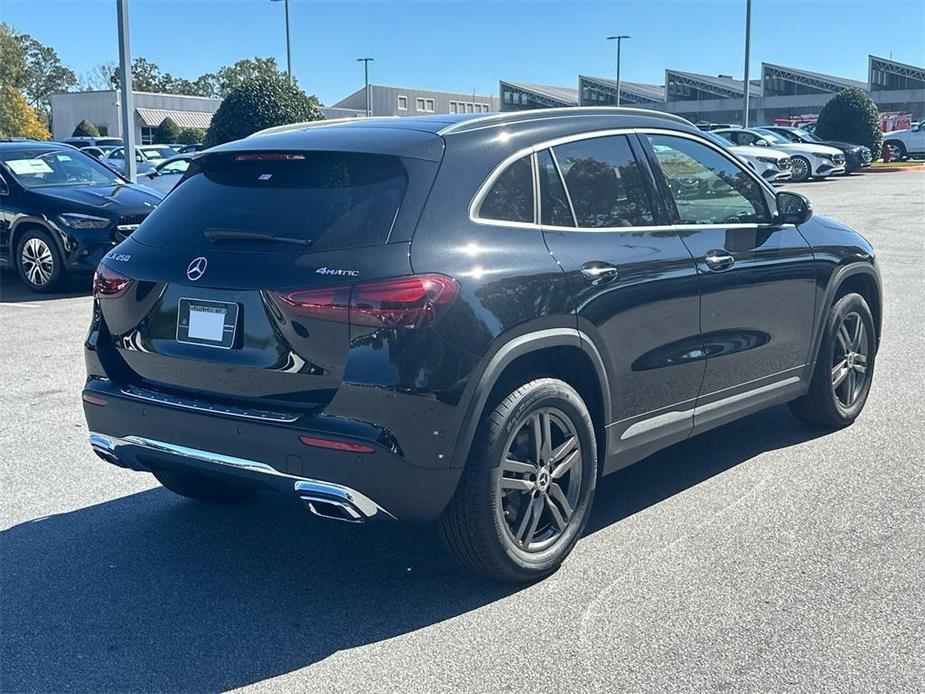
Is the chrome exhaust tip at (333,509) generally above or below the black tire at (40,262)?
below

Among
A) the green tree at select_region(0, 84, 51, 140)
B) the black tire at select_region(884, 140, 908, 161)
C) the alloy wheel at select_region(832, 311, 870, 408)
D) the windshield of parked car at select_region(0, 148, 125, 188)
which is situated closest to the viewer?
the alloy wheel at select_region(832, 311, 870, 408)

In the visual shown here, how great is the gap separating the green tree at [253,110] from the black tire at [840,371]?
14.5 m

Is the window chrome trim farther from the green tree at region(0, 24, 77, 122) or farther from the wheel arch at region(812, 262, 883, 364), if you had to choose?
the green tree at region(0, 24, 77, 122)

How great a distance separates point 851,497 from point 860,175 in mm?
33201

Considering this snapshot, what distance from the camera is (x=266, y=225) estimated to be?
402 centimetres

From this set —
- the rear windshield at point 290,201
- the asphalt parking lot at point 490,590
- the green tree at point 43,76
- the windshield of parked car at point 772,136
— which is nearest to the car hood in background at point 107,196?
the asphalt parking lot at point 490,590

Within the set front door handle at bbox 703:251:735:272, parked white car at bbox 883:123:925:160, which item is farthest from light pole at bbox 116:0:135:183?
parked white car at bbox 883:123:925:160

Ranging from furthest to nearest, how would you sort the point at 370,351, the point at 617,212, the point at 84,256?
the point at 84,256, the point at 617,212, the point at 370,351

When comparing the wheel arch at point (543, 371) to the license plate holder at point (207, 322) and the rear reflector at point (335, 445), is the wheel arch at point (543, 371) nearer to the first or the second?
the rear reflector at point (335, 445)

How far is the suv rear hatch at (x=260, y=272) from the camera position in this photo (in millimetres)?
3771

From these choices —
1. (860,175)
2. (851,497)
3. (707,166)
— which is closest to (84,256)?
(707,166)

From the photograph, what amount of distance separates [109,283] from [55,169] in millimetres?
9356

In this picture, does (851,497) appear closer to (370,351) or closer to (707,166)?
(707,166)

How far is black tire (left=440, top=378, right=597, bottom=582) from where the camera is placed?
392 centimetres
